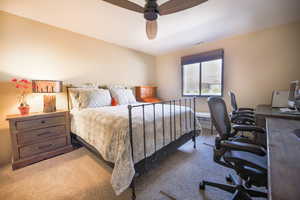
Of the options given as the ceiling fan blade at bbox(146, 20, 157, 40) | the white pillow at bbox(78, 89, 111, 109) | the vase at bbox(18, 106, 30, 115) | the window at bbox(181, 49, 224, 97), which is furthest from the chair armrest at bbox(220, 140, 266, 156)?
the vase at bbox(18, 106, 30, 115)

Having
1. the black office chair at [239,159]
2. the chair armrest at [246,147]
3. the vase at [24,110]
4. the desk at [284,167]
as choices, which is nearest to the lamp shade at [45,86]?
the vase at [24,110]

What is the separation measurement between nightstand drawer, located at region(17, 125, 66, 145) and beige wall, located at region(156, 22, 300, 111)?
12.3ft

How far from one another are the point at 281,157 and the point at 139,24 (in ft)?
8.64

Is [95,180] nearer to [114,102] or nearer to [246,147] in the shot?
[114,102]

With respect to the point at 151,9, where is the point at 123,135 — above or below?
below

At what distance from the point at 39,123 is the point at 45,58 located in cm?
124

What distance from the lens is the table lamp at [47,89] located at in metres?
2.10

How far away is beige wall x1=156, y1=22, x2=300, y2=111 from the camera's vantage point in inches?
97.7

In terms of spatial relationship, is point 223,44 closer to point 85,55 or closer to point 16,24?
point 85,55

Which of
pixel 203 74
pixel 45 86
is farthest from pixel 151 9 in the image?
pixel 203 74

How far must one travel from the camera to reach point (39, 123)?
2.03 m

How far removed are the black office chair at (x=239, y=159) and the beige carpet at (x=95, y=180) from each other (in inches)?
8.2

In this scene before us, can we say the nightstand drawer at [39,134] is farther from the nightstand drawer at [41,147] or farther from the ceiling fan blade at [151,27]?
the ceiling fan blade at [151,27]

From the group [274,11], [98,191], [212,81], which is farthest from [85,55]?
[274,11]
